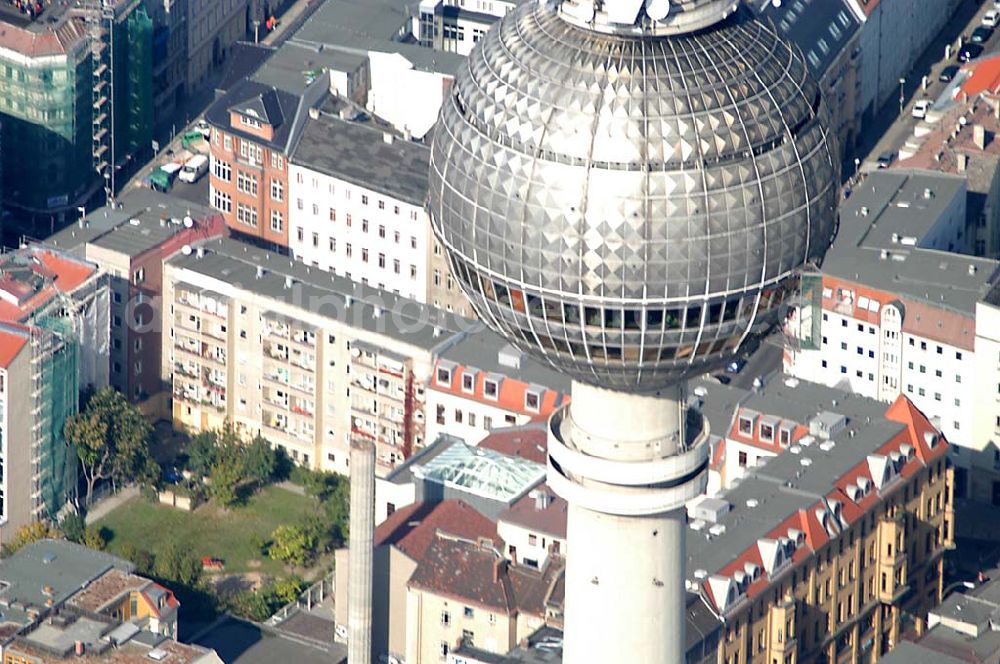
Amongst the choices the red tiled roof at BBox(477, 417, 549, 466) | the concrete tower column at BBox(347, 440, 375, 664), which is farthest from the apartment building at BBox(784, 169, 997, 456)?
the concrete tower column at BBox(347, 440, 375, 664)

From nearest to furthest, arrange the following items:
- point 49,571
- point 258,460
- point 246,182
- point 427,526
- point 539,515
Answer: point 539,515
point 49,571
point 427,526
point 258,460
point 246,182

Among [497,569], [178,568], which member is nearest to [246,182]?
[178,568]

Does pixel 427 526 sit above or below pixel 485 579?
above

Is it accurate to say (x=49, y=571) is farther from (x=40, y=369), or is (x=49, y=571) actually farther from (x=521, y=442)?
(x=521, y=442)

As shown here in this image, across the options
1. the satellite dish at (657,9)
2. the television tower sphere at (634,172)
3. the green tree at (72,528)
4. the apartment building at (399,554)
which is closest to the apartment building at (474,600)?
the apartment building at (399,554)

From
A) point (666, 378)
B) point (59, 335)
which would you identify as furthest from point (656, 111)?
point (59, 335)

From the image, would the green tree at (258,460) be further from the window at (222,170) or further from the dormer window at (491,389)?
the window at (222,170)
